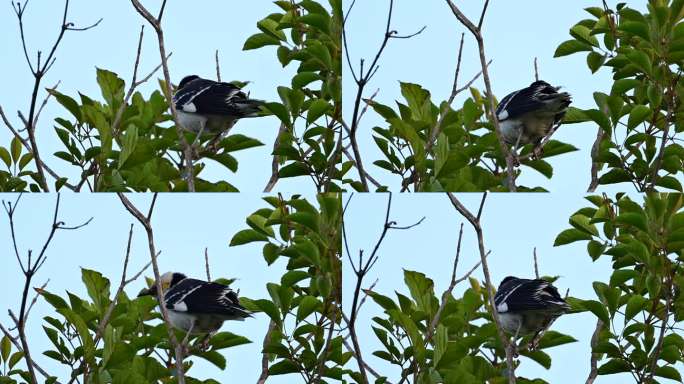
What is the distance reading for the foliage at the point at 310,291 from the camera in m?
4.04

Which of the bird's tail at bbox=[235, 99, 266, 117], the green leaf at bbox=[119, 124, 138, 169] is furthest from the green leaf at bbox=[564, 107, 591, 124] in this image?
the green leaf at bbox=[119, 124, 138, 169]

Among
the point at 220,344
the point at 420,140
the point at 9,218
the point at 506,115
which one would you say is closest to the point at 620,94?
the point at 506,115

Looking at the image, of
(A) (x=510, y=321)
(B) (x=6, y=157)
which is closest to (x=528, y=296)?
(A) (x=510, y=321)

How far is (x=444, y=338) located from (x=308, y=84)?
110 centimetres

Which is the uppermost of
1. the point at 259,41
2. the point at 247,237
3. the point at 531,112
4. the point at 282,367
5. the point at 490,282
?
the point at 259,41

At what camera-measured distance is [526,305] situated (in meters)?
4.12

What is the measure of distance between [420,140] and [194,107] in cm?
86

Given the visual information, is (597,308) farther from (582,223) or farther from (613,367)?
(582,223)

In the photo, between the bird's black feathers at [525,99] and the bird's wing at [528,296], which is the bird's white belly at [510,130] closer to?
the bird's black feathers at [525,99]

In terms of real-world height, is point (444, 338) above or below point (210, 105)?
below

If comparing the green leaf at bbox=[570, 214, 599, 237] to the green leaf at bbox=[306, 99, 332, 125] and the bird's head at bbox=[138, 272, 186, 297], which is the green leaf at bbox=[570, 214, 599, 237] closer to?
the green leaf at bbox=[306, 99, 332, 125]

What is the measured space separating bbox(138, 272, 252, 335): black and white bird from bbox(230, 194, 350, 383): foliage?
0.07m

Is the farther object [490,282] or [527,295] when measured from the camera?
[527,295]

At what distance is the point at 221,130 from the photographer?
429 cm
